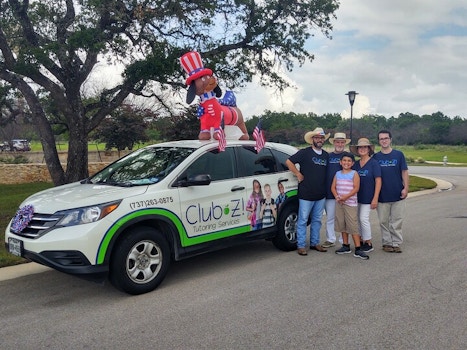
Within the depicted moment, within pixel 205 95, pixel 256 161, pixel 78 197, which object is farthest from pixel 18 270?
pixel 205 95

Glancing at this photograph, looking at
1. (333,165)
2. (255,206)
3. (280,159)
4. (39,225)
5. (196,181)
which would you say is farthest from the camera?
(280,159)

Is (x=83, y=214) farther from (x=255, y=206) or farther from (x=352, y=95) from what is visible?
(x=352, y=95)

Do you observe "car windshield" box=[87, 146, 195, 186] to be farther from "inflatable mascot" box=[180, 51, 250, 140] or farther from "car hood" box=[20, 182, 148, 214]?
"inflatable mascot" box=[180, 51, 250, 140]

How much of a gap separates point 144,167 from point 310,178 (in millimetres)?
2343

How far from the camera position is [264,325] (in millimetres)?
3838

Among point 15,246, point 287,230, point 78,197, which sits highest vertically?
point 78,197

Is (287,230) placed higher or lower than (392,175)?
lower

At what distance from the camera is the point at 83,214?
14.2ft

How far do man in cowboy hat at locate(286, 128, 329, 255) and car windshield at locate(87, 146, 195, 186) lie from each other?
1.69m

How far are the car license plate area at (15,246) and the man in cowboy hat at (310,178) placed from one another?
3.64m

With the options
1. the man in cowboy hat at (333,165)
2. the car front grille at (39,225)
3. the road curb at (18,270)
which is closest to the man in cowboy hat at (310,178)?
the man in cowboy hat at (333,165)

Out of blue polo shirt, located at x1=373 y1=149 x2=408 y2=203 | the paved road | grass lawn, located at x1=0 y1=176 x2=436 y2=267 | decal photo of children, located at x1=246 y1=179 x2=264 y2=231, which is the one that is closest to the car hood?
the paved road

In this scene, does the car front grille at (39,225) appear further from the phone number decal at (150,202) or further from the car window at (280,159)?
the car window at (280,159)

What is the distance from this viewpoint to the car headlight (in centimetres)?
431
